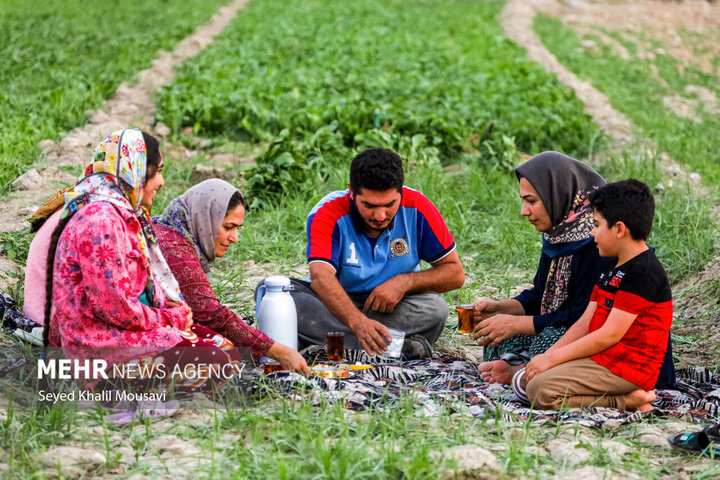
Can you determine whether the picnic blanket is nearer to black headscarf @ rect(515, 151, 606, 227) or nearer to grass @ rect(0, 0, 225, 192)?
black headscarf @ rect(515, 151, 606, 227)

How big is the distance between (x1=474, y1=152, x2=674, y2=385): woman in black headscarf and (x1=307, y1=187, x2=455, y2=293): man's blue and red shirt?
1.74 feet

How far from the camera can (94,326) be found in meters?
3.40

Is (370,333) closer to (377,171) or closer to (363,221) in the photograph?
(363,221)

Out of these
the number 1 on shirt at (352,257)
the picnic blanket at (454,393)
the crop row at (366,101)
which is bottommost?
the picnic blanket at (454,393)

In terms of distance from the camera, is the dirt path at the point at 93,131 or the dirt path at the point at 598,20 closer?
the dirt path at the point at 93,131

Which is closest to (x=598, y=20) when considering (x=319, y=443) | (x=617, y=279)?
(x=617, y=279)

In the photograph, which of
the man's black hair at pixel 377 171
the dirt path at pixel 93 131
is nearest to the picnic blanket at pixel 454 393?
the man's black hair at pixel 377 171

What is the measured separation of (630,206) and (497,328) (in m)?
0.95

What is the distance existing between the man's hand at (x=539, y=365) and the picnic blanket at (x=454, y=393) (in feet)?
0.48

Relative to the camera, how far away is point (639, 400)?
3633 millimetres

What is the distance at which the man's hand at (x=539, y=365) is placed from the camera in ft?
12.0

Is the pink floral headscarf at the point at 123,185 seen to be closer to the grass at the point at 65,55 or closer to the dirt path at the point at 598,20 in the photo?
the grass at the point at 65,55

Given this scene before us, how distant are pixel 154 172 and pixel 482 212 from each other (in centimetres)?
385

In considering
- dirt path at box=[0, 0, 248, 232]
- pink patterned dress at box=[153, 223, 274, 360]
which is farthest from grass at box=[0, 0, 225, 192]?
pink patterned dress at box=[153, 223, 274, 360]
